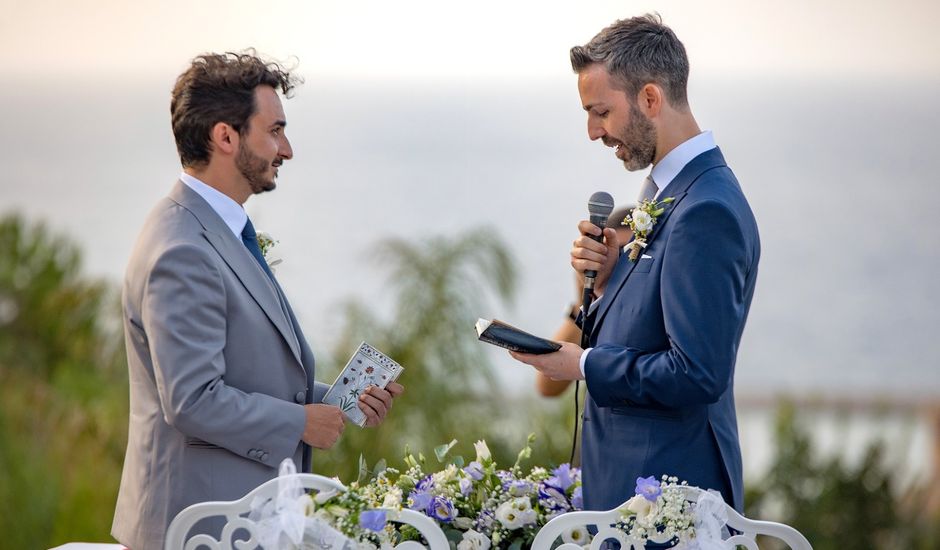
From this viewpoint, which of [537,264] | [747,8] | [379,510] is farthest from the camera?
[537,264]

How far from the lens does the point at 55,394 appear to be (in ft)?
23.6

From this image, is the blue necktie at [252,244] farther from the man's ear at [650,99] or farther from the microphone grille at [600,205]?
the man's ear at [650,99]

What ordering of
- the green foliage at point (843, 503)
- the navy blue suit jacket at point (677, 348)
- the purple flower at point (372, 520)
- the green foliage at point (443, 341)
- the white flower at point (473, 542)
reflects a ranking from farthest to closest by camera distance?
the green foliage at point (843, 503), the green foliage at point (443, 341), the white flower at point (473, 542), the navy blue suit jacket at point (677, 348), the purple flower at point (372, 520)

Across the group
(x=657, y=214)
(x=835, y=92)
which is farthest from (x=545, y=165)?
(x=657, y=214)

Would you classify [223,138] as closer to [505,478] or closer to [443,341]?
[505,478]

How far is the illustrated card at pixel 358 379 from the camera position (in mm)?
2861

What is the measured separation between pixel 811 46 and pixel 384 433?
A: 13356 mm

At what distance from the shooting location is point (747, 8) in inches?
660

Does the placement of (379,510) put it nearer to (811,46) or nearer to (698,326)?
(698,326)

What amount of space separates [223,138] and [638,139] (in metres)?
0.99

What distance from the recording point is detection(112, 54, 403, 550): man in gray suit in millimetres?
2557

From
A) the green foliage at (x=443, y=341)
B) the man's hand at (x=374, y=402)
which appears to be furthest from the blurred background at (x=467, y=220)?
the man's hand at (x=374, y=402)

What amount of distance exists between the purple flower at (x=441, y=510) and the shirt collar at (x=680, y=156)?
0.88 m

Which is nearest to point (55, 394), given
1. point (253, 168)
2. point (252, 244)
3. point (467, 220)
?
point (252, 244)
